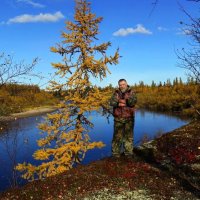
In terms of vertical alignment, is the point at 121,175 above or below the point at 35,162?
above

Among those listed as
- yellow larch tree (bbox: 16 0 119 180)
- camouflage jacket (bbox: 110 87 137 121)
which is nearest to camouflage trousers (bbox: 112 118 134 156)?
camouflage jacket (bbox: 110 87 137 121)

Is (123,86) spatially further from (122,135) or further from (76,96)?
(76,96)

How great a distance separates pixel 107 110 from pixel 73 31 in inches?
264

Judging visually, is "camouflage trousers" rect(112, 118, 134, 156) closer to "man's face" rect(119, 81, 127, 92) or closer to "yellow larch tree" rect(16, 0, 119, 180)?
"man's face" rect(119, 81, 127, 92)

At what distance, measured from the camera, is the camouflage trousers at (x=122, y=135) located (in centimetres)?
1164

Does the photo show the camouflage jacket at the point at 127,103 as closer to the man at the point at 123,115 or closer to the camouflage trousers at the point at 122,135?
the man at the point at 123,115

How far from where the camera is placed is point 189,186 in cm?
909

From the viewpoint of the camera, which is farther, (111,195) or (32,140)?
(32,140)

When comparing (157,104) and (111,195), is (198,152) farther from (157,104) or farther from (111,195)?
(157,104)

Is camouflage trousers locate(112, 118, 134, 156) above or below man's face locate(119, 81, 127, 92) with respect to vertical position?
below

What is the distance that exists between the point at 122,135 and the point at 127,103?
1.24 meters

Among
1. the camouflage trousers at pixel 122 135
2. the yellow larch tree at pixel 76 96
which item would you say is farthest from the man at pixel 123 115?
the yellow larch tree at pixel 76 96

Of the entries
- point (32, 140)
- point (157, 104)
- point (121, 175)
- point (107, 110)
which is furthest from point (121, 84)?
point (157, 104)

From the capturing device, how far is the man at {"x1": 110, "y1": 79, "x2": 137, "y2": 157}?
11.4m
